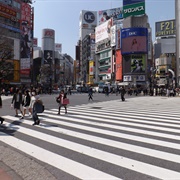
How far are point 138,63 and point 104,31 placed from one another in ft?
72.5

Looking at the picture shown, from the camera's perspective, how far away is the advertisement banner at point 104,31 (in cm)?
7769

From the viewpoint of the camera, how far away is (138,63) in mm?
65312

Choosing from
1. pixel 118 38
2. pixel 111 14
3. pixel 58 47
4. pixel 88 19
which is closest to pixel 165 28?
pixel 111 14

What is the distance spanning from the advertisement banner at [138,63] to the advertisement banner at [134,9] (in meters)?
14.0

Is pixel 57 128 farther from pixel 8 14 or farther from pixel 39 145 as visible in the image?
pixel 8 14

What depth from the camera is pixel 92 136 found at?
7102 millimetres

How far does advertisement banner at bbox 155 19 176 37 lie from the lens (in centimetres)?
8682

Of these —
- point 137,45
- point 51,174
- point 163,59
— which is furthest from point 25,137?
point 163,59

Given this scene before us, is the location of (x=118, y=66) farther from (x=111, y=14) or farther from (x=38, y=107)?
(x=38, y=107)

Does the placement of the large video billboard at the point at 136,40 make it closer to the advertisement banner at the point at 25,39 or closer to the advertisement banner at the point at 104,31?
the advertisement banner at the point at 104,31

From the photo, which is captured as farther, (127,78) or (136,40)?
(127,78)

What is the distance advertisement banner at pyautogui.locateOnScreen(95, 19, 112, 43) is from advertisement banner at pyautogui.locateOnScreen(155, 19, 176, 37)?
74.5ft

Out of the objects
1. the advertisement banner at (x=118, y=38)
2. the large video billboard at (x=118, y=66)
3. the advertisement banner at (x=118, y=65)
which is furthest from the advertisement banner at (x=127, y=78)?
the advertisement banner at (x=118, y=38)

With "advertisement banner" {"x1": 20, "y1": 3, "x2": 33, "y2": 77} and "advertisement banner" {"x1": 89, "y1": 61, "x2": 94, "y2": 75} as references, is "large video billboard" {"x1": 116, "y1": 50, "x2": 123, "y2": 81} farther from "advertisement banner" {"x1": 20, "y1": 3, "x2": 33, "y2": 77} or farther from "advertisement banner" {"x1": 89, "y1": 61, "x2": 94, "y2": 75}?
"advertisement banner" {"x1": 20, "y1": 3, "x2": 33, "y2": 77}
